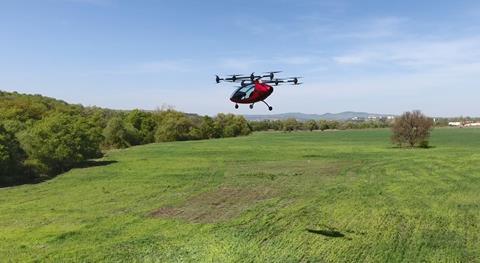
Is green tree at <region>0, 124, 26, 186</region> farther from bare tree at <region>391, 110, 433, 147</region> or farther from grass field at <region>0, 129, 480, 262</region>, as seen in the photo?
bare tree at <region>391, 110, 433, 147</region>

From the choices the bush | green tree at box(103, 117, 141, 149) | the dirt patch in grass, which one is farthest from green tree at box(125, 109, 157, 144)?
the dirt patch in grass

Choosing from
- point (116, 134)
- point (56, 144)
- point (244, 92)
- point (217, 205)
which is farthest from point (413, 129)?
point (244, 92)

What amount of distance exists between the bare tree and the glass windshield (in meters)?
118

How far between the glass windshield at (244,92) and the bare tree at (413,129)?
11836 cm

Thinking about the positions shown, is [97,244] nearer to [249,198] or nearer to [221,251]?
[221,251]

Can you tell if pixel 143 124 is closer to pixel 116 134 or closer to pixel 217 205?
pixel 116 134

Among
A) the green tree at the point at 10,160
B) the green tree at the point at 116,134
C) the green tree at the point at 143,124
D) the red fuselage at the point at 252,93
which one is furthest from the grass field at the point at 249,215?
the green tree at the point at 143,124

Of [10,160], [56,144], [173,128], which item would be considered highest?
[173,128]

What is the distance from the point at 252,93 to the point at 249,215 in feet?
96.6

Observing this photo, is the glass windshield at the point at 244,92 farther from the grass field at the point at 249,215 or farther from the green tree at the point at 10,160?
the green tree at the point at 10,160

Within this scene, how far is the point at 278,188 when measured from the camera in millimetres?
64500

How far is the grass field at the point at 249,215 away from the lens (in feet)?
119

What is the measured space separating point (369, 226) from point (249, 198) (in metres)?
18.0

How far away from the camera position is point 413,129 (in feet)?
440
